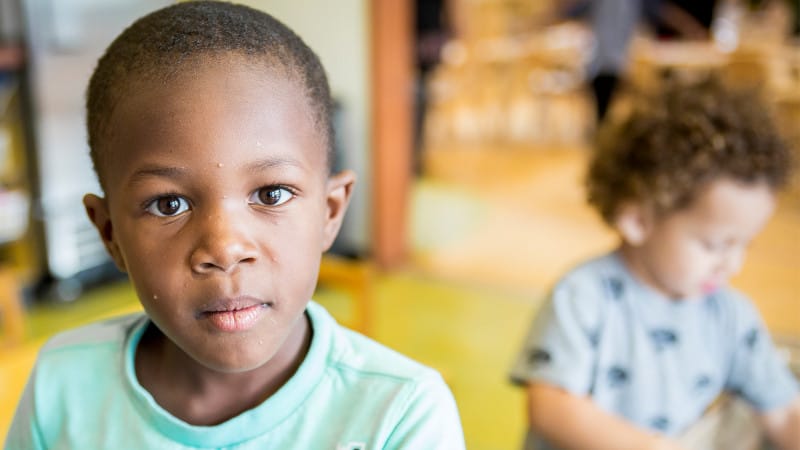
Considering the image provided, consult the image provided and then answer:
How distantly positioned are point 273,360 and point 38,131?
2609 mm

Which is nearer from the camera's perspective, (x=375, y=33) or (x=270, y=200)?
(x=270, y=200)

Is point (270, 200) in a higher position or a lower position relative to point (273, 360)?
higher

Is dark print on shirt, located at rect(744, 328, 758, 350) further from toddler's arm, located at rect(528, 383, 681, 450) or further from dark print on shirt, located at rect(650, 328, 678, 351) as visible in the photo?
toddler's arm, located at rect(528, 383, 681, 450)

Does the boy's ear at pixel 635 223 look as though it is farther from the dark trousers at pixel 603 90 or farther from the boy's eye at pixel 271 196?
the dark trousers at pixel 603 90

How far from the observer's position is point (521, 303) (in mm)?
3174

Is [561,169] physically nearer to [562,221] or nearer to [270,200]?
[562,221]

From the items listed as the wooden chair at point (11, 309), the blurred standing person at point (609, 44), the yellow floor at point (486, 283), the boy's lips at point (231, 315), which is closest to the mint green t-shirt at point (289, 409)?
the boy's lips at point (231, 315)

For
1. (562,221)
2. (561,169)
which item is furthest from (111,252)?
(561,169)

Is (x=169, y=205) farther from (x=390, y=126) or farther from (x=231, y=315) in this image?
(x=390, y=126)

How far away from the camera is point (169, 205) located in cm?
61

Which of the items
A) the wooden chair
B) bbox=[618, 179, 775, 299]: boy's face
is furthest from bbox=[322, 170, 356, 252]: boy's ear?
the wooden chair

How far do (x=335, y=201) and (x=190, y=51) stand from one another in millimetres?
199

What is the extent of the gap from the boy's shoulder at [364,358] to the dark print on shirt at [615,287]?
1.81 feet

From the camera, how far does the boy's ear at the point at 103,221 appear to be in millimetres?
699
